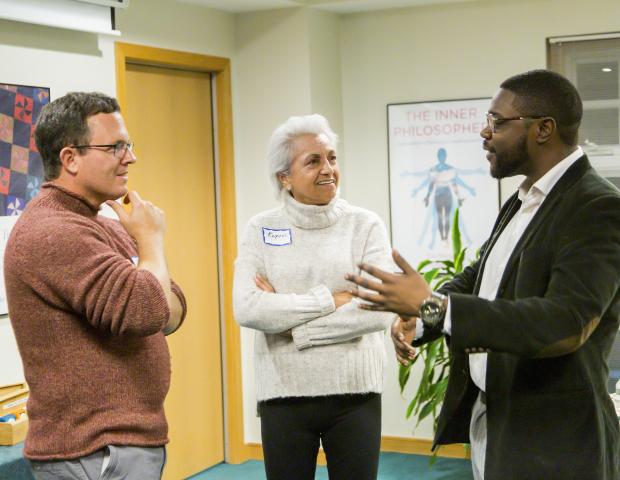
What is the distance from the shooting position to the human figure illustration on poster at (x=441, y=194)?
4.95 metres

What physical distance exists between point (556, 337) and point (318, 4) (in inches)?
133

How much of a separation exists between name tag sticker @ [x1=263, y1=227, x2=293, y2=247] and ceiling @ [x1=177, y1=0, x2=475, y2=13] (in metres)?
2.04

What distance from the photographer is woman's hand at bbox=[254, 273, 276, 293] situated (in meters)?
2.89

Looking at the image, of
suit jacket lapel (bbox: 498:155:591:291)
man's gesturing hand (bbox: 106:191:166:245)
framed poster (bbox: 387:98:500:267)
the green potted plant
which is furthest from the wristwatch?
framed poster (bbox: 387:98:500:267)

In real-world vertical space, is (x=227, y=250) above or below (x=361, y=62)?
below

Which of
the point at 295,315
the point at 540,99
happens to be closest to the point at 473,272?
the point at 540,99

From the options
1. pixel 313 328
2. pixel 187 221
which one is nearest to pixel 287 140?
pixel 313 328

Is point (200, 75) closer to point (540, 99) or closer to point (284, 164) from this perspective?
point (284, 164)

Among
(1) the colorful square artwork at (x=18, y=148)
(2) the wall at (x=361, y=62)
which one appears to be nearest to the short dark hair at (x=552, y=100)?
(1) the colorful square artwork at (x=18, y=148)

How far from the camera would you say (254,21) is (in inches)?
193

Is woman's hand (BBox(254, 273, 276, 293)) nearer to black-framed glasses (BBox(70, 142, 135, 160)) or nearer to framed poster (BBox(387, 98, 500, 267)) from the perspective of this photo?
black-framed glasses (BBox(70, 142, 135, 160))

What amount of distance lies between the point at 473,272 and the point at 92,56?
231 centimetres

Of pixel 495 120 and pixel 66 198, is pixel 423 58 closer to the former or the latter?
pixel 495 120

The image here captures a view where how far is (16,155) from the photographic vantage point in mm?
3531
